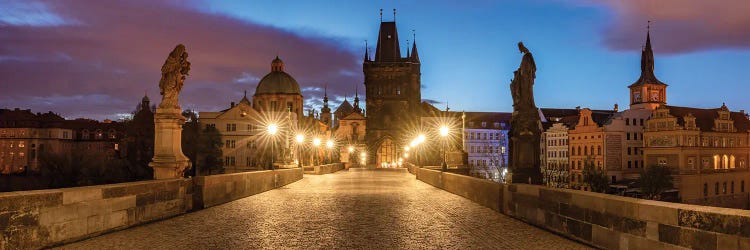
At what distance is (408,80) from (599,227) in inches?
3526

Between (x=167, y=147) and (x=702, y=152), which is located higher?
(x=167, y=147)

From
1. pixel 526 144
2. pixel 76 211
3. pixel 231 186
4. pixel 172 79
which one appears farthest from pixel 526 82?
pixel 76 211

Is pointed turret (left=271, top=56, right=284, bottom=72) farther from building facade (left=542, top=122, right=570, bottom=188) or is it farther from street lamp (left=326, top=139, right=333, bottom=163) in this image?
building facade (left=542, top=122, right=570, bottom=188)

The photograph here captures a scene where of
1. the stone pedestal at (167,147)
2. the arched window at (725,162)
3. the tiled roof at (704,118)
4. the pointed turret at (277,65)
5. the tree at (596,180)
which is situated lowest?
the tree at (596,180)

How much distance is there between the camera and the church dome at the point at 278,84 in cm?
10238

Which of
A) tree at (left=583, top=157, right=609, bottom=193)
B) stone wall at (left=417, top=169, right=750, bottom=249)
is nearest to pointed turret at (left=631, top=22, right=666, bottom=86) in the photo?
tree at (left=583, top=157, right=609, bottom=193)

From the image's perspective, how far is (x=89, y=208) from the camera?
31.1ft

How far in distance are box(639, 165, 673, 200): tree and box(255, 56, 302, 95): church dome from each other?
5496 centimetres

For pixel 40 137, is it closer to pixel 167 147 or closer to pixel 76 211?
pixel 167 147

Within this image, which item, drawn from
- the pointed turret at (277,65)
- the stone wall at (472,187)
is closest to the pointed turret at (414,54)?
the pointed turret at (277,65)

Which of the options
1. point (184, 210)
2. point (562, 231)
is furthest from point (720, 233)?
point (184, 210)

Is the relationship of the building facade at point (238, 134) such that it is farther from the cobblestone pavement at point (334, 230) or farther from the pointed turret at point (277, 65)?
the cobblestone pavement at point (334, 230)

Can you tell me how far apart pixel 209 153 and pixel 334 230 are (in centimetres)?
7775

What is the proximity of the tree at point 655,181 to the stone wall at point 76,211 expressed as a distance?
6822cm
